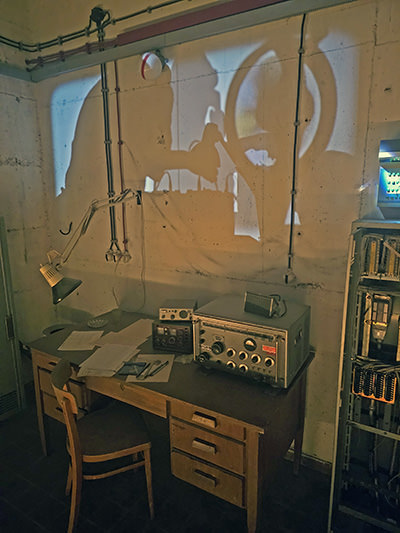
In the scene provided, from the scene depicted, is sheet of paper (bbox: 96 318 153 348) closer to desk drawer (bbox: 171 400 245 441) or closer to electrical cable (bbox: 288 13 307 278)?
desk drawer (bbox: 171 400 245 441)

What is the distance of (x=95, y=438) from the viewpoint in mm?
1947

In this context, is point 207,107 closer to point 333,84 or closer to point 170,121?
point 170,121

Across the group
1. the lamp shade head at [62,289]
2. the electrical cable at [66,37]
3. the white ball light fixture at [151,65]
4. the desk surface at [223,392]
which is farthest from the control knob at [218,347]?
the electrical cable at [66,37]

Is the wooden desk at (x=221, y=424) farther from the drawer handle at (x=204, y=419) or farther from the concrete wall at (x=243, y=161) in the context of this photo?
the concrete wall at (x=243, y=161)

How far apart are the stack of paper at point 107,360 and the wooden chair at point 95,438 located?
139 mm

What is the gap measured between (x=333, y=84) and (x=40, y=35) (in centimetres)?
252

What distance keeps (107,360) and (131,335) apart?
366 mm

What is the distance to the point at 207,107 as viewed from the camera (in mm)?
2359

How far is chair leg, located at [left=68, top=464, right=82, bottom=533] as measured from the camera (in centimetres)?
184

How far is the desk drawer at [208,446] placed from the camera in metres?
1.65

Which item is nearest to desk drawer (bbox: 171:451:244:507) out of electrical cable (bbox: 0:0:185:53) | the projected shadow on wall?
the projected shadow on wall

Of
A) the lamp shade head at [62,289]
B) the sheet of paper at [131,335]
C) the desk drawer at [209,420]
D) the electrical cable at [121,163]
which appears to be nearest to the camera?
the desk drawer at [209,420]

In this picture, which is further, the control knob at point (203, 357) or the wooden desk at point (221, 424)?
the control knob at point (203, 357)

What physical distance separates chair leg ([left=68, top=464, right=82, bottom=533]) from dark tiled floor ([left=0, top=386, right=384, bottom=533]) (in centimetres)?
10
